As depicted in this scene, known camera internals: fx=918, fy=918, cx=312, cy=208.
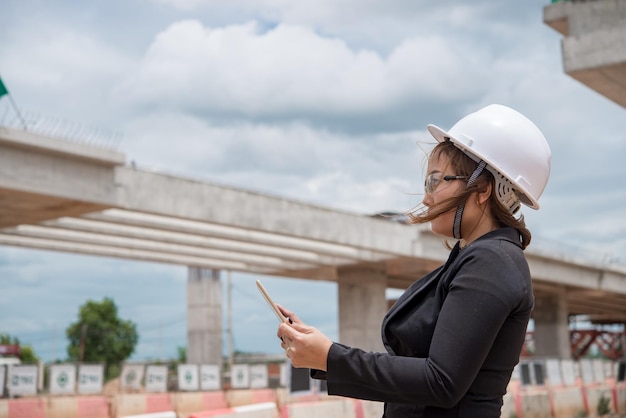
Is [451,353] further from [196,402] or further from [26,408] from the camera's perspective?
[196,402]

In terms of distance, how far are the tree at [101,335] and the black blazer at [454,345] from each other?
82504 mm

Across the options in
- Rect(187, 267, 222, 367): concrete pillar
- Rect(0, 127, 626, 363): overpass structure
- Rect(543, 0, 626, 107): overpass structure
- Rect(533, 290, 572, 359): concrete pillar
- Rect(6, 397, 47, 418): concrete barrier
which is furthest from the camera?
Rect(533, 290, 572, 359): concrete pillar

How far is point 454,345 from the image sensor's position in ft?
7.27

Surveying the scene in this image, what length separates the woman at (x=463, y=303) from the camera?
2.23m

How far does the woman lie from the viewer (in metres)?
2.23

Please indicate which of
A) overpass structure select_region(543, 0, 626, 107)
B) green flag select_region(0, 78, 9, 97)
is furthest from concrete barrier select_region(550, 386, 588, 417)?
green flag select_region(0, 78, 9, 97)

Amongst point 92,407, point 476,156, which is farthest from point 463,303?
point 92,407

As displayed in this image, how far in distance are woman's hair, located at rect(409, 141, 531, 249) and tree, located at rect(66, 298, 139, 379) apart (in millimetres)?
82396

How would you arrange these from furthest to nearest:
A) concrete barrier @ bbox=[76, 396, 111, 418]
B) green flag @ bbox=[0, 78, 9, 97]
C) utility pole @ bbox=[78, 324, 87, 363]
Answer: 1. utility pole @ bbox=[78, 324, 87, 363]
2. green flag @ bbox=[0, 78, 9, 97]
3. concrete barrier @ bbox=[76, 396, 111, 418]

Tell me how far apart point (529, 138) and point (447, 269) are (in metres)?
0.48

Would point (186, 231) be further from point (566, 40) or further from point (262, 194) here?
point (566, 40)

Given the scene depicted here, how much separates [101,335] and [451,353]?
85579 mm

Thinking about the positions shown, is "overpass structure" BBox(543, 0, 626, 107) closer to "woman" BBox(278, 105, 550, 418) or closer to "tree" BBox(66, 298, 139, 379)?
"woman" BBox(278, 105, 550, 418)

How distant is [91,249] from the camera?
32.4 metres
